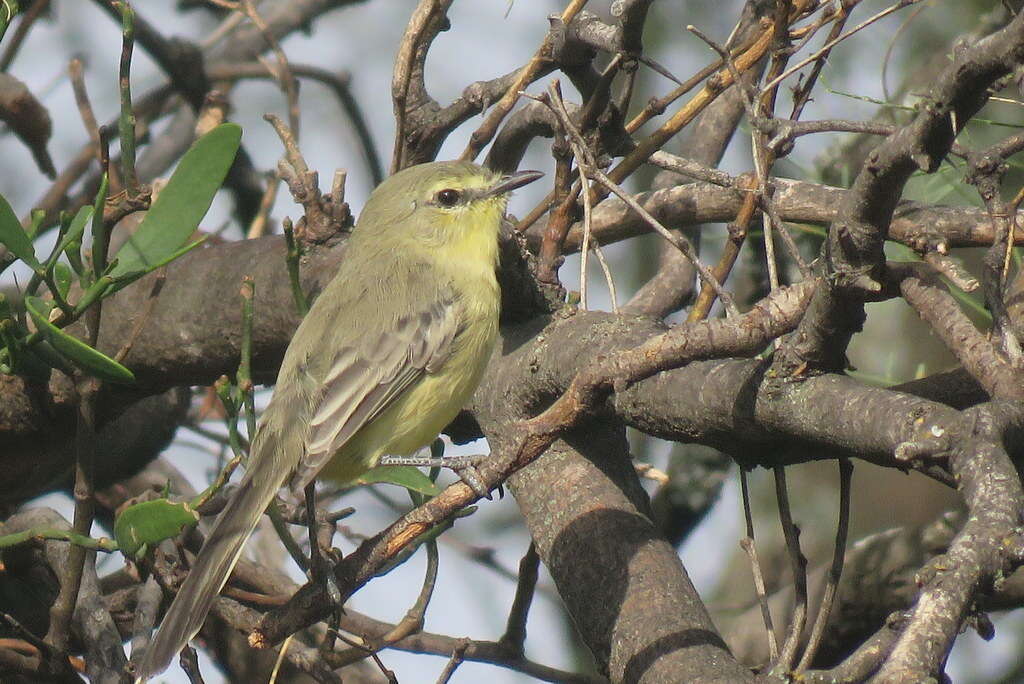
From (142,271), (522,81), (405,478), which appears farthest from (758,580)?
(522,81)

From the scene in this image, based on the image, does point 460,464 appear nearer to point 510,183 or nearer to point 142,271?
point 142,271

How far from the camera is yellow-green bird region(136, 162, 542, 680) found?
3.26m

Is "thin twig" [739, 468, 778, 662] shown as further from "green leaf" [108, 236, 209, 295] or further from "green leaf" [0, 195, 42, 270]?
"green leaf" [0, 195, 42, 270]

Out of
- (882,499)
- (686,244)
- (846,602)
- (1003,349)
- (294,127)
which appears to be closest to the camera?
(1003,349)

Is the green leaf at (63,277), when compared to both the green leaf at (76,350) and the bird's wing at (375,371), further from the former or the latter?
the bird's wing at (375,371)

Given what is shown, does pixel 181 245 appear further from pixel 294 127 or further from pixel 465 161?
pixel 294 127

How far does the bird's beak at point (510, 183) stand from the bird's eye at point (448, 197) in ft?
0.34

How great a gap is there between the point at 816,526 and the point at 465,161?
3.35 m

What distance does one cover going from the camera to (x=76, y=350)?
8.77ft

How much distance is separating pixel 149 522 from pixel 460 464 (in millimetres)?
753

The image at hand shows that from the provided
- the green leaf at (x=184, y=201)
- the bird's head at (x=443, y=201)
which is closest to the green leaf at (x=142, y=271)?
the green leaf at (x=184, y=201)

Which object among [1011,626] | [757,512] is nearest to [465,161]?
[757,512]

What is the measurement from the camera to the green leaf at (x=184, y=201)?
112 inches

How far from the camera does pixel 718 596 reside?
6.14m
